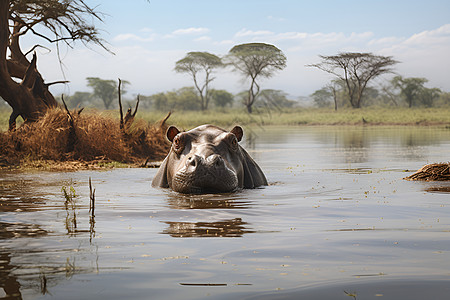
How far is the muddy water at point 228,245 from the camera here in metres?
2.52

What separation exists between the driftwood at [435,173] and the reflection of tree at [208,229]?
4.06m

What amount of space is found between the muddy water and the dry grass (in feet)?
16.8

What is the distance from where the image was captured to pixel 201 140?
6.38 m

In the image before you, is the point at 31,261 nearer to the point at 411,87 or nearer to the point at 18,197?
the point at 18,197

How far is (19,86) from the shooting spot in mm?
13688

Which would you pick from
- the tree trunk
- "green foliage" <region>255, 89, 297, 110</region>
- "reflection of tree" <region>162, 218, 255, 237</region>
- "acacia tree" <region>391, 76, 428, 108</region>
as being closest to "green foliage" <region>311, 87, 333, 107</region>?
"green foliage" <region>255, 89, 297, 110</region>

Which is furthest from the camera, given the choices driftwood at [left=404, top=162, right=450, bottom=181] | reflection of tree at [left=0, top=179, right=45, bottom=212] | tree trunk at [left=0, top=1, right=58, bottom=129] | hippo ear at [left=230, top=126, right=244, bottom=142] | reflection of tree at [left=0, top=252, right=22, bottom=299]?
tree trunk at [left=0, top=1, right=58, bottom=129]

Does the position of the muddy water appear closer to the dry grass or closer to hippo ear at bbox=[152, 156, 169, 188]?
hippo ear at bbox=[152, 156, 169, 188]

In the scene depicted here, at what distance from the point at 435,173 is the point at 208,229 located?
4555 mm

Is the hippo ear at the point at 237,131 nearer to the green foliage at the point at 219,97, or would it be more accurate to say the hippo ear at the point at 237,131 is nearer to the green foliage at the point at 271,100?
the green foliage at the point at 271,100

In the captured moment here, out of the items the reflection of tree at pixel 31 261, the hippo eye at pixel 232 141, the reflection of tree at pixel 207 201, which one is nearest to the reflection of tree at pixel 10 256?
the reflection of tree at pixel 31 261

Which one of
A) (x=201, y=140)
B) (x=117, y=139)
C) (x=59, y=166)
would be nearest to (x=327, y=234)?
(x=201, y=140)

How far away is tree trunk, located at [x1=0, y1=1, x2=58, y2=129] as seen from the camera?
1298 cm

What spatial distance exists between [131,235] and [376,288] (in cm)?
168
